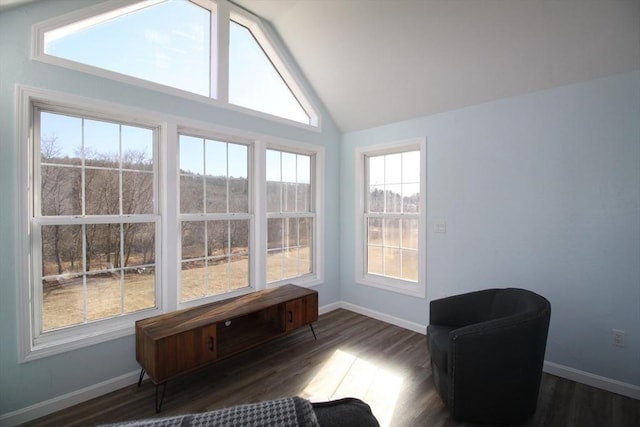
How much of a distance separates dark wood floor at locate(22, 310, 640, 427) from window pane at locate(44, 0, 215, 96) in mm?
2496

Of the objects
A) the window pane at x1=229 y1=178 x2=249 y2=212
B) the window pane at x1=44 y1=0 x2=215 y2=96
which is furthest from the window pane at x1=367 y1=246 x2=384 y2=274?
the window pane at x1=44 y1=0 x2=215 y2=96

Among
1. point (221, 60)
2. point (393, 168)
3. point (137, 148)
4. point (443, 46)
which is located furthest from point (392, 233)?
point (137, 148)

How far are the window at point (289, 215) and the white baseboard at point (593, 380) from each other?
2.64m

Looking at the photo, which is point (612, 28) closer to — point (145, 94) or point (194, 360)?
point (145, 94)

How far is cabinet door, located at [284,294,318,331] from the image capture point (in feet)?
9.43

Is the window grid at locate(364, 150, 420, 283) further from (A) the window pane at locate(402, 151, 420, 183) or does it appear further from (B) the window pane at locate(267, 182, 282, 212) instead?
(B) the window pane at locate(267, 182, 282, 212)

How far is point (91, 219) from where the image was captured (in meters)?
2.22

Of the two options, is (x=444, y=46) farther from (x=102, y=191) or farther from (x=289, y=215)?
(x=102, y=191)

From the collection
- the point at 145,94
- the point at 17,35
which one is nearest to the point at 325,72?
the point at 145,94

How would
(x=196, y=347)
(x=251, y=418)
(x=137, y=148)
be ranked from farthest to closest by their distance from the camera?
(x=137, y=148) → (x=196, y=347) → (x=251, y=418)

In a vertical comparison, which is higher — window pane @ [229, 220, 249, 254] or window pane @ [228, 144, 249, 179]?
window pane @ [228, 144, 249, 179]

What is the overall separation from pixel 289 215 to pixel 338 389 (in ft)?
6.48

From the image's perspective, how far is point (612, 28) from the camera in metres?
2.09

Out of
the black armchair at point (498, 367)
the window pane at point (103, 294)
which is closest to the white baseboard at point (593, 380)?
the black armchair at point (498, 367)
